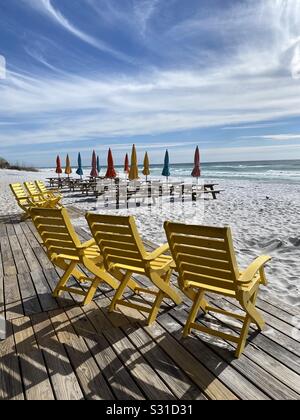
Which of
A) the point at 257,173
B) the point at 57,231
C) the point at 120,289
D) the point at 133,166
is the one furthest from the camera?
the point at 257,173

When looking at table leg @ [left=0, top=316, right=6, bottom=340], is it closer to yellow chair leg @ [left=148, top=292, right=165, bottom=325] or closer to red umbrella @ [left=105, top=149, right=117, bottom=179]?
yellow chair leg @ [left=148, top=292, right=165, bottom=325]

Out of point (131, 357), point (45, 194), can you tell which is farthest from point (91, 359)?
point (45, 194)

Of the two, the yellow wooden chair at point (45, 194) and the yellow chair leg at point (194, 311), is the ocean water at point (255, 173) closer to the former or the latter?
the yellow wooden chair at point (45, 194)

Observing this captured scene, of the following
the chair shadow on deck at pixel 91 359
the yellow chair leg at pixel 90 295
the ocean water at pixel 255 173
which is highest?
the yellow chair leg at pixel 90 295

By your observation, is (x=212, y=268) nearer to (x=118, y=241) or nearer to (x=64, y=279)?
(x=118, y=241)

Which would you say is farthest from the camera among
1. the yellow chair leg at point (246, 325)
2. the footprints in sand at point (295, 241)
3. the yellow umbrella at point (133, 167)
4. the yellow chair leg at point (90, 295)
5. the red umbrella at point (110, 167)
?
the red umbrella at point (110, 167)

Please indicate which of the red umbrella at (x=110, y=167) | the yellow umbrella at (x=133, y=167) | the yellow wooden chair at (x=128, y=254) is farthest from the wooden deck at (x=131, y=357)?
the red umbrella at (x=110, y=167)

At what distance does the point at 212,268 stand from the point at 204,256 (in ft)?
0.41

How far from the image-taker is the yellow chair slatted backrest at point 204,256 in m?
2.28

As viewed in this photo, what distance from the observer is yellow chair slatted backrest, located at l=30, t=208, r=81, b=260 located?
3.20 m

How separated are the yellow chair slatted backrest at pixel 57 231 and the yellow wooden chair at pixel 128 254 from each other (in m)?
0.31

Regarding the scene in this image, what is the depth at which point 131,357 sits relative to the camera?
2482mm

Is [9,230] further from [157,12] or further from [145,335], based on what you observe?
[157,12]
